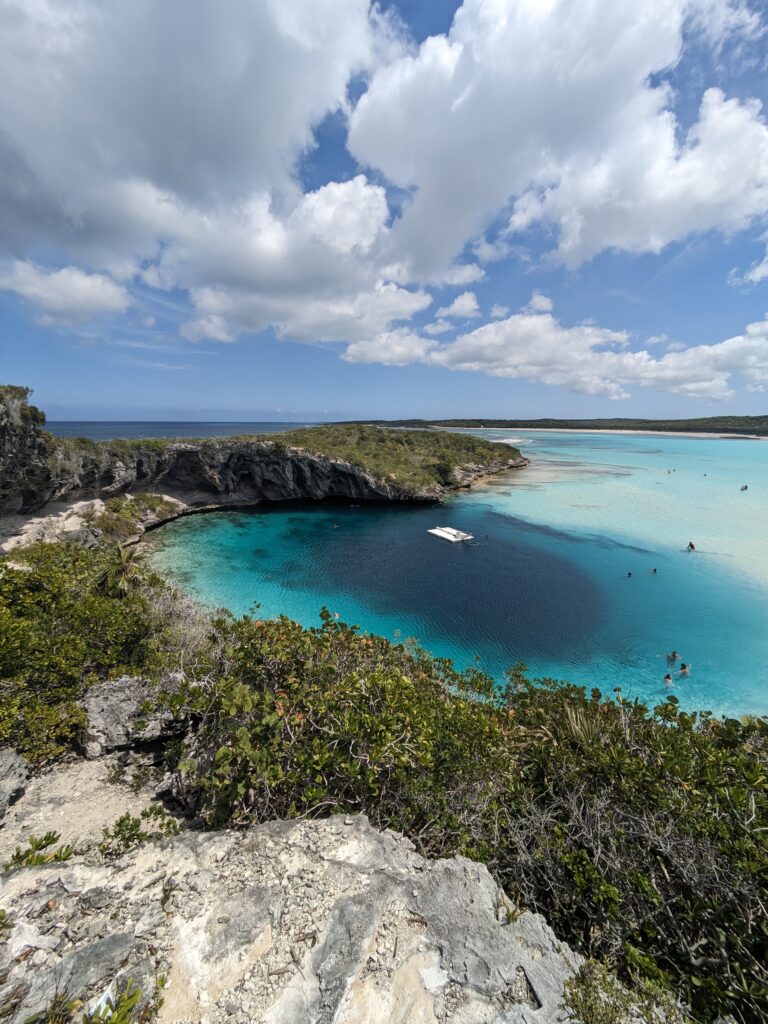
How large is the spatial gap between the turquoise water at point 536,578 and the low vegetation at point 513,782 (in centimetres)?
993

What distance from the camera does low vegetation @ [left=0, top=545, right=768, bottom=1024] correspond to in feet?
15.4

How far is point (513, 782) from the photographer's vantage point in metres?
6.87

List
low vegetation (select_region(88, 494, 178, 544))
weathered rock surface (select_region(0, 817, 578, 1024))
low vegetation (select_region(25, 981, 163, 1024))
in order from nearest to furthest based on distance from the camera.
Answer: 1. low vegetation (select_region(25, 981, 163, 1024))
2. weathered rock surface (select_region(0, 817, 578, 1024))
3. low vegetation (select_region(88, 494, 178, 544))

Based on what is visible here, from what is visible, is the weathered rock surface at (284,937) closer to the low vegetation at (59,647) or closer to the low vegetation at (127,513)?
the low vegetation at (59,647)

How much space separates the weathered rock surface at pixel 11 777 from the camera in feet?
22.5

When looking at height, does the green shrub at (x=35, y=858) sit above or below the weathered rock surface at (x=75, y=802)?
above

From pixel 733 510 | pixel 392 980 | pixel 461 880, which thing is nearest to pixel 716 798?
pixel 461 880

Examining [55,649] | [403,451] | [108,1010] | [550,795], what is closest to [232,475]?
[403,451]

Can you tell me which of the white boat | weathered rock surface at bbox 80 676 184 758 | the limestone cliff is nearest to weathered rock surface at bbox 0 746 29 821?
weathered rock surface at bbox 80 676 184 758

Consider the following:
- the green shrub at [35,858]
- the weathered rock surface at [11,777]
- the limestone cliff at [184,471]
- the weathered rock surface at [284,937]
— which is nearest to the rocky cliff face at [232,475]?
the limestone cliff at [184,471]

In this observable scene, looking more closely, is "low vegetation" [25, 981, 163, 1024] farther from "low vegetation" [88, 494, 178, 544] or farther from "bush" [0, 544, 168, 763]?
"low vegetation" [88, 494, 178, 544]

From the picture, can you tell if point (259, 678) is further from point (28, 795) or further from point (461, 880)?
point (461, 880)

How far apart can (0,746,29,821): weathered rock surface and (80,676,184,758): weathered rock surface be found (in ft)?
4.33

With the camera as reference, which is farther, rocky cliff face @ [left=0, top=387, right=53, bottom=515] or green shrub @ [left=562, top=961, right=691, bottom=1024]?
rocky cliff face @ [left=0, top=387, right=53, bottom=515]
